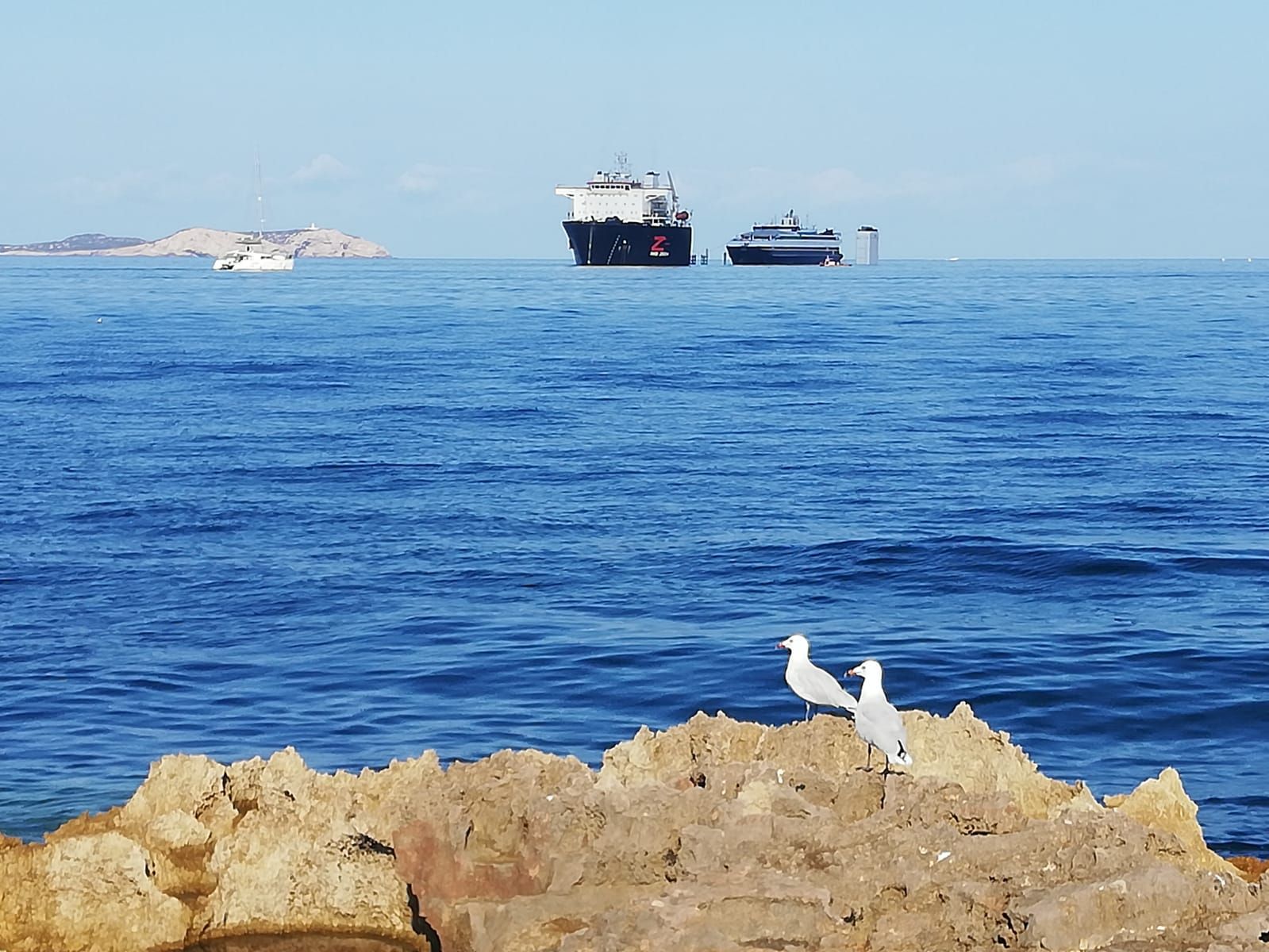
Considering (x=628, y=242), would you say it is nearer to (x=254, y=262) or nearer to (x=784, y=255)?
(x=254, y=262)

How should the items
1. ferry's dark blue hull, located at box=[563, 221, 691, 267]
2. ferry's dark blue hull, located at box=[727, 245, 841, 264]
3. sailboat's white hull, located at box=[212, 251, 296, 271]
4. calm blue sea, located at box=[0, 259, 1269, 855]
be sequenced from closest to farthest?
1. calm blue sea, located at box=[0, 259, 1269, 855]
2. ferry's dark blue hull, located at box=[563, 221, 691, 267]
3. sailboat's white hull, located at box=[212, 251, 296, 271]
4. ferry's dark blue hull, located at box=[727, 245, 841, 264]

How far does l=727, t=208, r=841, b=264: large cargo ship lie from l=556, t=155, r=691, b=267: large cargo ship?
87.9 ft

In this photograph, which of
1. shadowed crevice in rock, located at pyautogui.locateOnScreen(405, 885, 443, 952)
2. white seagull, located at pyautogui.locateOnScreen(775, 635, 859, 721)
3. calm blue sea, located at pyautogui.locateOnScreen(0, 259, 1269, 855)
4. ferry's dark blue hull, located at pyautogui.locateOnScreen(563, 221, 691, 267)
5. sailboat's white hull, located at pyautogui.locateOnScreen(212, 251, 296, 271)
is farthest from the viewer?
sailboat's white hull, located at pyautogui.locateOnScreen(212, 251, 296, 271)

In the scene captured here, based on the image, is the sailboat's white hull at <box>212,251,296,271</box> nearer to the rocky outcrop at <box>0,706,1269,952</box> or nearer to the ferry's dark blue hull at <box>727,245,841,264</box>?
the ferry's dark blue hull at <box>727,245,841,264</box>

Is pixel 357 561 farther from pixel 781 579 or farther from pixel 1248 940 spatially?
pixel 1248 940

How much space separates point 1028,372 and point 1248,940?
3480cm

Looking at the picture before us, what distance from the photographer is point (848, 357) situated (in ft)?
145

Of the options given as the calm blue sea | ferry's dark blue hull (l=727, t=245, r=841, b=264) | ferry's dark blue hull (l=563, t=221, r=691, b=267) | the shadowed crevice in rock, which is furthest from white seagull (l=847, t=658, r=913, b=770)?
ferry's dark blue hull (l=727, t=245, r=841, b=264)

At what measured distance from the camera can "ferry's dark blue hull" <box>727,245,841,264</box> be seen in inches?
5935

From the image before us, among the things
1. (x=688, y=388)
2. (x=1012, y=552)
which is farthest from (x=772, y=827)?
(x=688, y=388)

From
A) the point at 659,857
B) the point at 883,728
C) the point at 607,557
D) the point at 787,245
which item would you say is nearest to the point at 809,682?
the point at 883,728

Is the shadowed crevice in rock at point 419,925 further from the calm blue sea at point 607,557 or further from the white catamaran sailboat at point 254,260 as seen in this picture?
the white catamaran sailboat at point 254,260

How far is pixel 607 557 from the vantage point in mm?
17297

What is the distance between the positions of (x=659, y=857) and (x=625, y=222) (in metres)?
114
